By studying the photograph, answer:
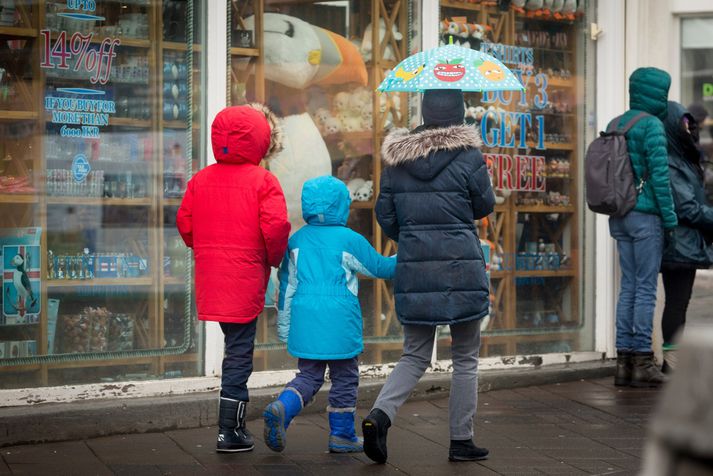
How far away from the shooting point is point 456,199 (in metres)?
4.91

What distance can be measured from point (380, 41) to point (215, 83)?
1.30 meters

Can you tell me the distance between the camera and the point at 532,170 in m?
7.81

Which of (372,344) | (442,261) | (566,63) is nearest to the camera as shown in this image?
(442,261)

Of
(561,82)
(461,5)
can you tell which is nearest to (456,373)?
(461,5)

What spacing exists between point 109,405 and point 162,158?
1475mm

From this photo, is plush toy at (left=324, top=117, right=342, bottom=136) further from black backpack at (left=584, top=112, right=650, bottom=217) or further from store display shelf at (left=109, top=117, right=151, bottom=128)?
black backpack at (left=584, top=112, right=650, bottom=217)

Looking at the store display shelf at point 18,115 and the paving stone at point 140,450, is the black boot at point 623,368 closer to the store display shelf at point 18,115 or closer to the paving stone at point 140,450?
the paving stone at point 140,450

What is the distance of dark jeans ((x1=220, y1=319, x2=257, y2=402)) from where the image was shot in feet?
16.9

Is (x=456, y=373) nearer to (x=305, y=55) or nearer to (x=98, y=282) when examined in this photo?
(x=98, y=282)

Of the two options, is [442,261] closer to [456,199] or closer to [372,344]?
[456,199]

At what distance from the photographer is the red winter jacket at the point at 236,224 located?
5.08 metres

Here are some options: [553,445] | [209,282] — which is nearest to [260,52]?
[209,282]

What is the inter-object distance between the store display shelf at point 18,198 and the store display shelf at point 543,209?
3485 millimetres

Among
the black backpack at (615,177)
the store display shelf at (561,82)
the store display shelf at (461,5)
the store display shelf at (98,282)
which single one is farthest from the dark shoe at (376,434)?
the store display shelf at (561,82)
